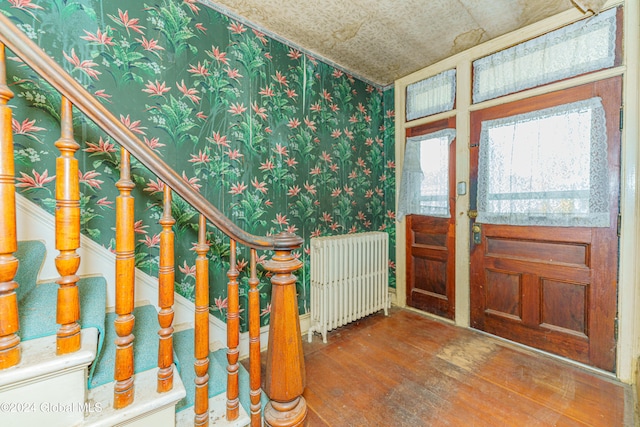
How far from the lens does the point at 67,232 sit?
0.77 metres

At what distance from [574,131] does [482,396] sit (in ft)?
6.18

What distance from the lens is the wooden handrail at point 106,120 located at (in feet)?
2.26

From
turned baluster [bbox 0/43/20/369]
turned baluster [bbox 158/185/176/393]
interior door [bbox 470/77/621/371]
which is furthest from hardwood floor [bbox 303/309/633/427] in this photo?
turned baluster [bbox 0/43/20/369]

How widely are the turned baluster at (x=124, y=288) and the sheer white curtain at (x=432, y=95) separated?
105 inches

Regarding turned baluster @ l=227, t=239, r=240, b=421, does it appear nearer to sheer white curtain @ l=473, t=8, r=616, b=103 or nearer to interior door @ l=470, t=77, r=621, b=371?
interior door @ l=470, t=77, r=621, b=371

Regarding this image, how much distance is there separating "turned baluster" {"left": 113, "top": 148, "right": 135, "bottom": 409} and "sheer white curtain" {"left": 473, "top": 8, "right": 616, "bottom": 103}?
8.83 ft

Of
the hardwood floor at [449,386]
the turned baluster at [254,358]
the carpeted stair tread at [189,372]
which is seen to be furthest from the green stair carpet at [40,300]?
the hardwood floor at [449,386]

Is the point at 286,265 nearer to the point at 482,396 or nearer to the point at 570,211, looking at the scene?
the point at 482,396

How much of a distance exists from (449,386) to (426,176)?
1.84 meters

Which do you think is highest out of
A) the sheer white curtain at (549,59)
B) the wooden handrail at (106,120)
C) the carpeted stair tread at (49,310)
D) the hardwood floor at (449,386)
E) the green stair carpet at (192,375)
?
the sheer white curtain at (549,59)

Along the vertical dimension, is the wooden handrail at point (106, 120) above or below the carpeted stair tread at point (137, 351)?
above

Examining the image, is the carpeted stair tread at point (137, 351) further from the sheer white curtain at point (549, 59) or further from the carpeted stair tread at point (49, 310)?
the sheer white curtain at point (549, 59)

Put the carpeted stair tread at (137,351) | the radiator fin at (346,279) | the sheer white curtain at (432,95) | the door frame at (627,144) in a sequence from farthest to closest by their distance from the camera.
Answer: the sheer white curtain at (432,95), the radiator fin at (346,279), the door frame at (627,144), the carpeted stair tread at (137,351)

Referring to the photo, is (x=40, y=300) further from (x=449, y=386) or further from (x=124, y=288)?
(x=449, y=386)
